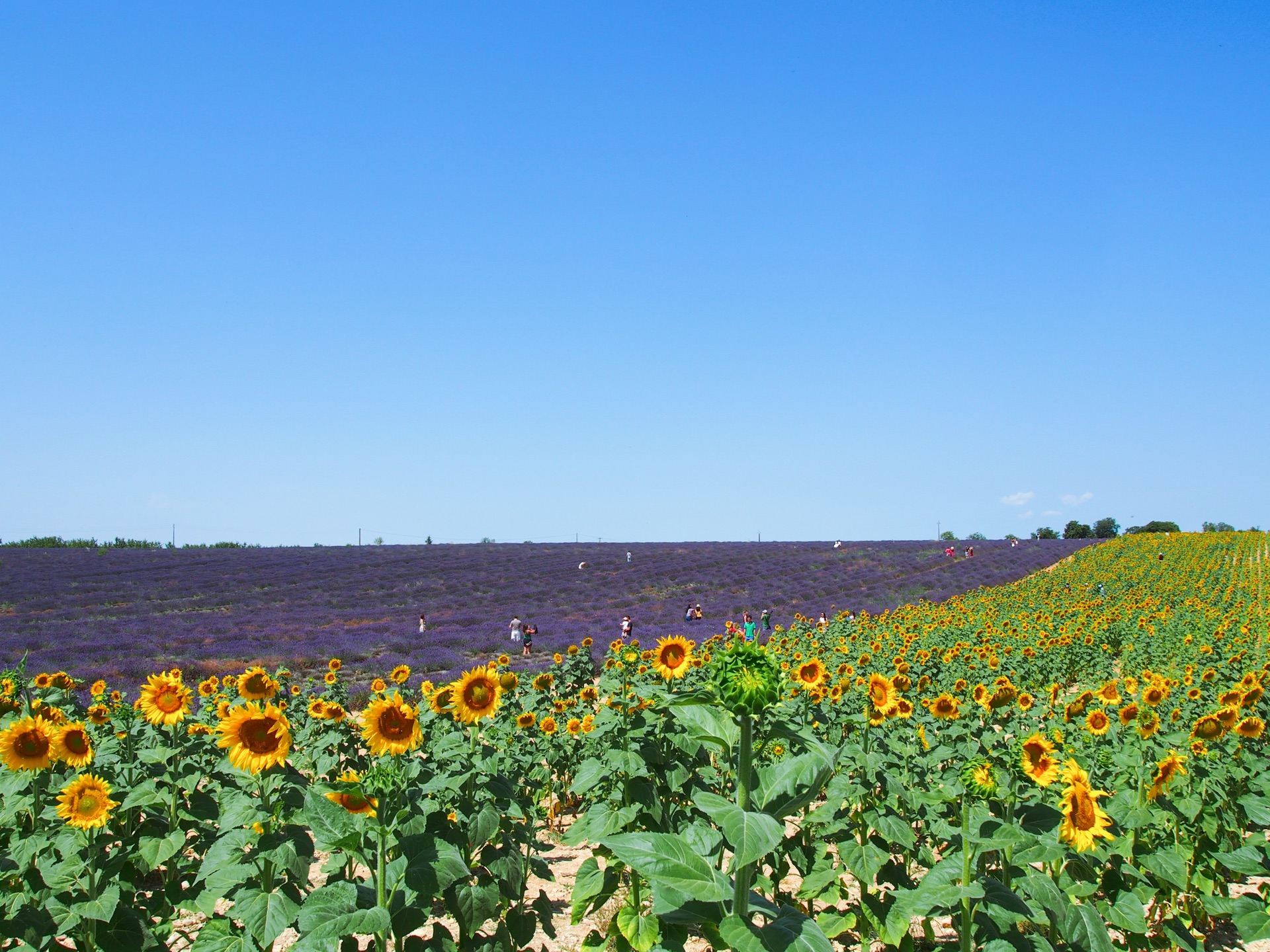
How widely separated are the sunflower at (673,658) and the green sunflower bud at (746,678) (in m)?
1.80

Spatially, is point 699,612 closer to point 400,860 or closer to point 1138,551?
point 400,860

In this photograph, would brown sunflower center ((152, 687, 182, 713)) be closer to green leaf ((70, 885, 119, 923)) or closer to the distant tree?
green leaf ((70, 885, 119, 923))

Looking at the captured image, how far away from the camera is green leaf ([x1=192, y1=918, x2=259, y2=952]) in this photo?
100 inches

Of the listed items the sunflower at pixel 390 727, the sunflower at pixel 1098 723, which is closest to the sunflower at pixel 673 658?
the sunflower at pixel 390 727

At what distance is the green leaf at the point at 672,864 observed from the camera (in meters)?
1.75

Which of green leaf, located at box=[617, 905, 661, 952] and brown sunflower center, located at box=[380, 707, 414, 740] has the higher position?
brown sunflower center, located at box=[380, 707, 414, 740]

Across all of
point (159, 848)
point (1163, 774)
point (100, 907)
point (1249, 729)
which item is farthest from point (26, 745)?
point (1249, 729)

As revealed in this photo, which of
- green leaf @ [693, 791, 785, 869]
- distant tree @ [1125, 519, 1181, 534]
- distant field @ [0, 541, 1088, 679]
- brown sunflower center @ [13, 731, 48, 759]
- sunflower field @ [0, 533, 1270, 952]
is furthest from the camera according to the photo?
distant tree @ [1125, 519, 1181, 534]

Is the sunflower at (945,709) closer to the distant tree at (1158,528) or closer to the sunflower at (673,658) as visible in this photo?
the sunflower at (673,658)

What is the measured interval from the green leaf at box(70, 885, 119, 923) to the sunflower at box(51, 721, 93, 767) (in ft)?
2.10

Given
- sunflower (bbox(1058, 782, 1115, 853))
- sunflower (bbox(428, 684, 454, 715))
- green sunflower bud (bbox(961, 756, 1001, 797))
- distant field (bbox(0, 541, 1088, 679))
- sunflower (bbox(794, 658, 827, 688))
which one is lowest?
distant field (bbox(0, 541, 1088, 679))

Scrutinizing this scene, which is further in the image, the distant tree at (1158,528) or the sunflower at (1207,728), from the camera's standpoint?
the distant tree at (1158,528)

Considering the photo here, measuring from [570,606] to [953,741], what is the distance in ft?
70.8

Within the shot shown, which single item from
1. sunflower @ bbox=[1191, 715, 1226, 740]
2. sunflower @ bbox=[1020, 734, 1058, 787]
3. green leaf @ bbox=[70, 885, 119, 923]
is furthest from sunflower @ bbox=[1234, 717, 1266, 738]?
green leaf @ bbox=[70, 885, 119, 923]
